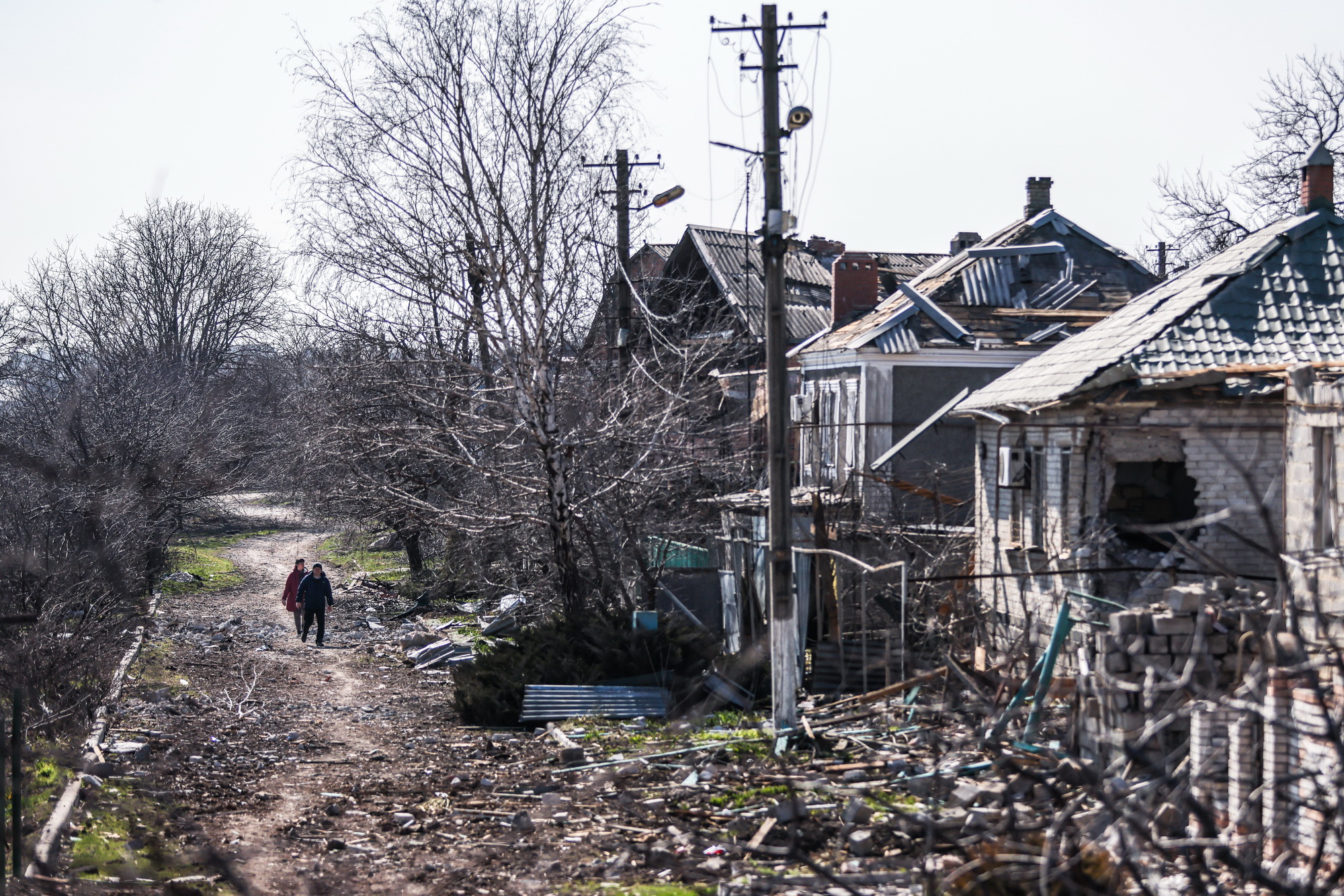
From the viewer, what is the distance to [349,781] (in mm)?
10367

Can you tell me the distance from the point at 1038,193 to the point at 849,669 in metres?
14.0

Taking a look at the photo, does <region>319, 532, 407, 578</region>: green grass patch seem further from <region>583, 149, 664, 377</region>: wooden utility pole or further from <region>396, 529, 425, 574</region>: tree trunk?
<region>583, 149, 664, 377</region>: wooden utility pole

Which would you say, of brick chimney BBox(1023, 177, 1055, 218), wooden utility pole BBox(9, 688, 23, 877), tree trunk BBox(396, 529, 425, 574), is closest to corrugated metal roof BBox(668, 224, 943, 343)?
brick chimney BBox(1023, 177, 1055, 218)

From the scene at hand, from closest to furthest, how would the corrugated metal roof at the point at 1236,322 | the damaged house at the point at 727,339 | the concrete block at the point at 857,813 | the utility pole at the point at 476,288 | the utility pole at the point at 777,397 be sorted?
the concrete block at the point at 857,813, the utility pole at the point at 777,397, the corrugated metal roof at the point at 1236,322, the utility pole at the point at 476,288, the damaged house at the point at 727,339

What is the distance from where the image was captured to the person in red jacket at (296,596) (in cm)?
1972

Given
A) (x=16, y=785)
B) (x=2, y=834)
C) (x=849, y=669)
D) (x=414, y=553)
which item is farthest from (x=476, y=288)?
(x=414, y=553)

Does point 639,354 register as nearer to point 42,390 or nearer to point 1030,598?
point 1030,598

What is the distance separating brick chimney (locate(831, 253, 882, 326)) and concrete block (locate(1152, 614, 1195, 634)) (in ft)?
43.7

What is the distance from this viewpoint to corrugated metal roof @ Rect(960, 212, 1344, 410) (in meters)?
11.6

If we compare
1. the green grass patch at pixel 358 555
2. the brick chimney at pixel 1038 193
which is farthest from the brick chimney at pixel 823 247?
the green grass patch at pixel 358 555

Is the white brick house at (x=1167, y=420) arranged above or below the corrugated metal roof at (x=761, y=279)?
below

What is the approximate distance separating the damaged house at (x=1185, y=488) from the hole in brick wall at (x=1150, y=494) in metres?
0.02

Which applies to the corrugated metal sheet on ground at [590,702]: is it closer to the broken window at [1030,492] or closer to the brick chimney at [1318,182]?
the broken window at [1030,492]

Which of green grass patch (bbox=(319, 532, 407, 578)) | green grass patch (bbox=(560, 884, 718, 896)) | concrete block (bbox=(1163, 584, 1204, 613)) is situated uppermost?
concrete block (bbox=(1163, 584, 1204, 613))
